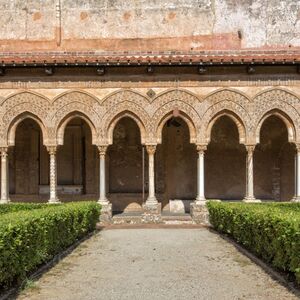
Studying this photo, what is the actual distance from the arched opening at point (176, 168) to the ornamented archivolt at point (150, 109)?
2.60 metres

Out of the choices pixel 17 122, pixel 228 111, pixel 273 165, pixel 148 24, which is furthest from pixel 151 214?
pixel 148 24

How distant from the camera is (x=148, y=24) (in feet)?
68.9

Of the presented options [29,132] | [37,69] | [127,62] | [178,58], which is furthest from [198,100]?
[29,132]

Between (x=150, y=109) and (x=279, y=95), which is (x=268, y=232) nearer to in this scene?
(x=150, y=109)

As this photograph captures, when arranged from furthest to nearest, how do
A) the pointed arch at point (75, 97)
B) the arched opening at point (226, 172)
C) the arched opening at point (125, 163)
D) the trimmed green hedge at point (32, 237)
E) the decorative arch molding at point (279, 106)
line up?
the arched opening at point (125, 163)
the arched opening at point (226, 172)
the pointed arch at point (75, 97)
the decorative arch molding at point (279, 106)
the trimmed green hedge at point (32, 237)

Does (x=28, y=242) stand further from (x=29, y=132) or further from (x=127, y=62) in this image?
(x=29, y=132)

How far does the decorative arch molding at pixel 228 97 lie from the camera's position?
1850 centimetres

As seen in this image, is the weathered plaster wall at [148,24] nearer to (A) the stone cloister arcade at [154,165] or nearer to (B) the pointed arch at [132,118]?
(A) the stone cloister arcade at [154,165]

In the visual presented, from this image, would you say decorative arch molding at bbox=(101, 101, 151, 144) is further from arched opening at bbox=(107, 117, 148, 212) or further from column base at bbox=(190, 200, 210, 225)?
column base at bbox=(190, 200, 210, 225)

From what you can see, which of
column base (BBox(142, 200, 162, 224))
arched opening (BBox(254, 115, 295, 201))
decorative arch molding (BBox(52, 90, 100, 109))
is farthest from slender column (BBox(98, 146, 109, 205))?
arched opening (BBox(254, 115, 295, 201))

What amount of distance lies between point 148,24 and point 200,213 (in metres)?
8.15

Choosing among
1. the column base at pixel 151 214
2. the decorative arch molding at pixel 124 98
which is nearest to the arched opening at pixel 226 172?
the column base at pixel 151 214

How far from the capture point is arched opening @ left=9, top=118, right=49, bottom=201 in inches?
841

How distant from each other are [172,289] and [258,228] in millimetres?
3122
